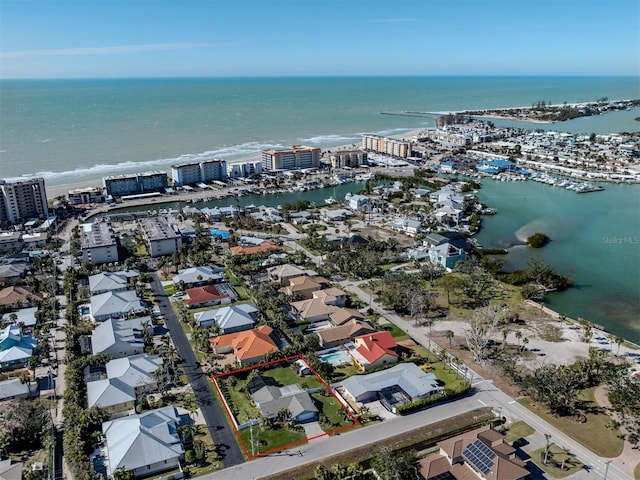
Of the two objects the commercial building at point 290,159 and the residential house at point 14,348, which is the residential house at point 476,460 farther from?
the commercial building at point 290,159

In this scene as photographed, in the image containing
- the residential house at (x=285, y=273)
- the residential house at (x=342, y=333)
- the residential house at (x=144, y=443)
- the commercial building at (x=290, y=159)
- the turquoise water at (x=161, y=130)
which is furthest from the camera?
the turquoise water at (x=161, y=130)

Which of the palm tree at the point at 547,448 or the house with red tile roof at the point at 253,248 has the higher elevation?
the house with red tile roof at the point at 253,248

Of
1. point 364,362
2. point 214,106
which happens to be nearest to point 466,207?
point 364,362

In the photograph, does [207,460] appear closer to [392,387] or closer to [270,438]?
[270,438]

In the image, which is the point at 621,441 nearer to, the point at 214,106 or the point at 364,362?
the point at 364,362

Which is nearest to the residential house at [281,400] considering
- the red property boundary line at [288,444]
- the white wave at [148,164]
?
the red property boundary line at [288,444]

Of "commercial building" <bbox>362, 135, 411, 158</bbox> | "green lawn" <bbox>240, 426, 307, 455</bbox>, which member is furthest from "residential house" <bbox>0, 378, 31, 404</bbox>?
"commercial building" <bbox>362, 135, 411, 158</bbox>

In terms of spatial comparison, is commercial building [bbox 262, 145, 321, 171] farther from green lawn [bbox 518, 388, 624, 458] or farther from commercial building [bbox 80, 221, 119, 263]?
green lawn [bbox 518, 388, 624, 458]

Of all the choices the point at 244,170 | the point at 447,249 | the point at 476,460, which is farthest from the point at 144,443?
the point at 244,170
